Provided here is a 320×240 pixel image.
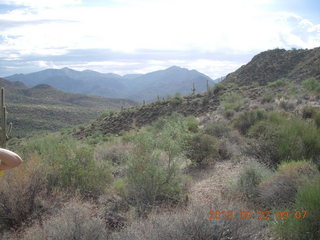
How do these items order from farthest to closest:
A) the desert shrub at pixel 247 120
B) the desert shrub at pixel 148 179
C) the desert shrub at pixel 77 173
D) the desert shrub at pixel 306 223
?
Answer: the desert shrub at pixel 247 120 → the desert shrub at pixel 77 173 → the desert shrub at pixel 148 179 → the desert shrub at pixel 306 223

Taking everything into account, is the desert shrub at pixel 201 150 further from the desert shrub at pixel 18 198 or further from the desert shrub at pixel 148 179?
the desert shrub at pixel 18 198

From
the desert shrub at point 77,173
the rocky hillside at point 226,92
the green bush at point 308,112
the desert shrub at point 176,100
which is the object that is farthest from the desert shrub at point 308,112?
the desert shrub at point 176,100

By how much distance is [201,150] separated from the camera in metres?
11.4

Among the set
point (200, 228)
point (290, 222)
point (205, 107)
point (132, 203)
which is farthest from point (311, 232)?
point (205, 107)

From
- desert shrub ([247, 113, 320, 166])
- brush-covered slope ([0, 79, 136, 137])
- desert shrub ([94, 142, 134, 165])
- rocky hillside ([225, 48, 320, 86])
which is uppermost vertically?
rocky hillside ([225, 48, 320, 86])

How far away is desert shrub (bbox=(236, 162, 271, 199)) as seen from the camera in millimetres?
6959

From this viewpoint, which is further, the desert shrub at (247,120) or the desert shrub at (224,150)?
the desert shrub at (247,120)

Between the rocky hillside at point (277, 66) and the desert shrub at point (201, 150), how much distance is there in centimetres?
3469

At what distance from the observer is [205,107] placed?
34.1 m

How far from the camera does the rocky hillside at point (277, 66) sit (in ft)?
148

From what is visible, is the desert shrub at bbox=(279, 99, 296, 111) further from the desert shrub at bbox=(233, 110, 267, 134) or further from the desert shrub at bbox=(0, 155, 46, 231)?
the desert shrub at bbox=(0, 155, 46, 231)

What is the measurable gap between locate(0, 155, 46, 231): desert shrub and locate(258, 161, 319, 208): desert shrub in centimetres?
493

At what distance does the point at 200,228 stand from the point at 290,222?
1.35 metres
